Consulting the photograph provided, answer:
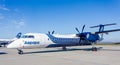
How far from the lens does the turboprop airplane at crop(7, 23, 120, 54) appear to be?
20.6 m

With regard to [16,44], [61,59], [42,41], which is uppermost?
[42,41]

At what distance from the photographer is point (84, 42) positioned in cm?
2847

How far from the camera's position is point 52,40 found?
24.3m

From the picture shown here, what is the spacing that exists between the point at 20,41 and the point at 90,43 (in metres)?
13.2

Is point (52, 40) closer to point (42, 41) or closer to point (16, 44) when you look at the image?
point (42, 41)

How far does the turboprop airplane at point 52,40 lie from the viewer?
20578 millimetres

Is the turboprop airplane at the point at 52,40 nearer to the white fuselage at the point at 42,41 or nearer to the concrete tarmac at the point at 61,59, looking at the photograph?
the white fuselage at the point at 42,41

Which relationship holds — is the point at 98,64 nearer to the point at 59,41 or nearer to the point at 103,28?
the point at 59,41

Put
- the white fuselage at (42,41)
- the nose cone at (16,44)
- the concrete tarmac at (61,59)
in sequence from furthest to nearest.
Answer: the white fuselage at (42,41), the nose cone at (16,44), the concrete tarmac at (61,59)

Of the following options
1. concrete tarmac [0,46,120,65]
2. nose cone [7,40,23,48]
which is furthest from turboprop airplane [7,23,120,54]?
concrete tarmac [0,46,120,65]

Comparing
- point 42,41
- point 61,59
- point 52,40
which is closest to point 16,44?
point 42,41

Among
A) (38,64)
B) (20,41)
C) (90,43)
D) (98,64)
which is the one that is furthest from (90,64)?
(90,43)

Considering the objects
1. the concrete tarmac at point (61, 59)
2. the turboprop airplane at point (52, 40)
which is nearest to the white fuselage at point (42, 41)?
the turboprop airplane at point (52, 40)

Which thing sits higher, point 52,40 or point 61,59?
point 52,40
